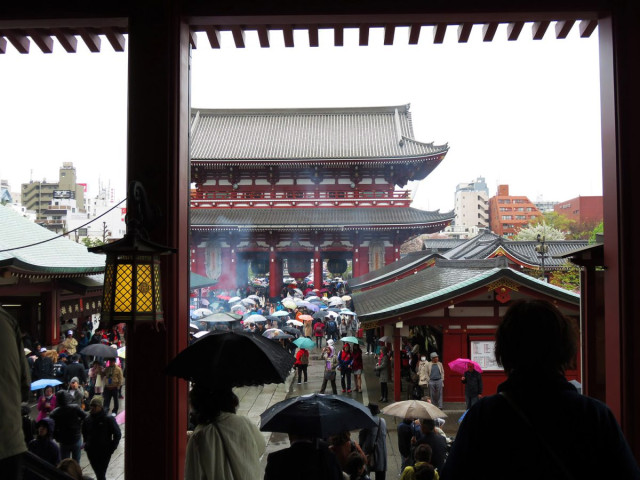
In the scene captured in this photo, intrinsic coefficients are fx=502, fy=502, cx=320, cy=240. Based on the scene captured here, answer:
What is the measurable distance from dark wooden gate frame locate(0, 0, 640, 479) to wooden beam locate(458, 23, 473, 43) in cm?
10

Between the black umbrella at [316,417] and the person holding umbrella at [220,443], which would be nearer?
the person holding umbrella at [220,443]

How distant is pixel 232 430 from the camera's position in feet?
9.87

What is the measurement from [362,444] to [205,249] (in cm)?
2437

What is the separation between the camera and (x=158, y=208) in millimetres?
3900

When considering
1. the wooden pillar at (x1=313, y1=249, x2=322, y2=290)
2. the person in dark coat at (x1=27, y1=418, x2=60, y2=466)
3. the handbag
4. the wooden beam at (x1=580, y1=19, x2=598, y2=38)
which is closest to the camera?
the wooden beam at (x1=580, y1=19, x2=598, y2=38)

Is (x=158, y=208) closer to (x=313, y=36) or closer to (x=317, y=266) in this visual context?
(x=313, y=36)

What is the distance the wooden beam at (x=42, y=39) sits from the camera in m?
4.41

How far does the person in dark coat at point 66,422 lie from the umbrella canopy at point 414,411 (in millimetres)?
3871

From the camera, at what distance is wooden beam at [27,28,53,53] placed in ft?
14.5

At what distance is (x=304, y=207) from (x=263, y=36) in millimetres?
24437

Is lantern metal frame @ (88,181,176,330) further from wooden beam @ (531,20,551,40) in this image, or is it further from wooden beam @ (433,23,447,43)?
wooden beam @ (531,20,551,40)

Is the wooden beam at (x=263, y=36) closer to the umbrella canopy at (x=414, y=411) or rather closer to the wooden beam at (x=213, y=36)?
the wooden beam at (x=213, y=36)

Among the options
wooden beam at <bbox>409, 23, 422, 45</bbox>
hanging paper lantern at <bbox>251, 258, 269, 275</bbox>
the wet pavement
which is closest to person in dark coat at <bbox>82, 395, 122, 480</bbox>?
the wet pavement

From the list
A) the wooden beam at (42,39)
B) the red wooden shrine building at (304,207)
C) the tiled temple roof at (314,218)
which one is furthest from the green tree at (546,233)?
the wooden beam at (42,39)
